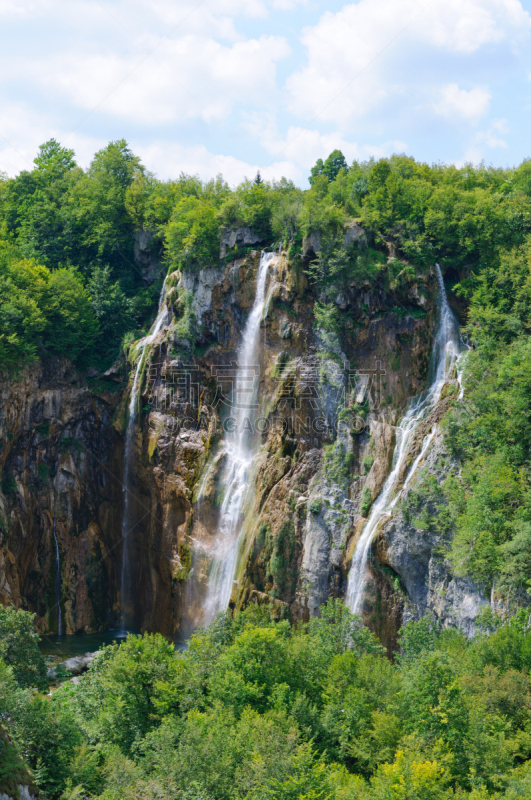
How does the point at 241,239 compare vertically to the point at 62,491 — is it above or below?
above

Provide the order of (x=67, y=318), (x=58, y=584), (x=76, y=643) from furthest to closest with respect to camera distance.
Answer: (x=67, y=318) → (x=58, y=584) → (x=76, y=643)

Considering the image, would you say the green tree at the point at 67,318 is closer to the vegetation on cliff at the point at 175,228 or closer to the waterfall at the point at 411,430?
the vegetation on cliff at the point at 175,228

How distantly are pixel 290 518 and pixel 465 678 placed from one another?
1628 cm

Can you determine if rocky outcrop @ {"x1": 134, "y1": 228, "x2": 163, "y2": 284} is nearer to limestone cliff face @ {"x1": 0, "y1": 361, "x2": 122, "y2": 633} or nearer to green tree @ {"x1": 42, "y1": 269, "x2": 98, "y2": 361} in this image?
green tree @ {"x1": 42, "y1": 269, "x2": 98, "y2": 361}

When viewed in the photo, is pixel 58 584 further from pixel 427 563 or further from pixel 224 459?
pixel 427 563

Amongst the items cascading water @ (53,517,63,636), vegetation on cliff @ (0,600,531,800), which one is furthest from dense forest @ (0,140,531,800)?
cascading water @ (53,517,63,636)

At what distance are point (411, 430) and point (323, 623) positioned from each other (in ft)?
36.1

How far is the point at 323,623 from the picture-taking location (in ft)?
98.1

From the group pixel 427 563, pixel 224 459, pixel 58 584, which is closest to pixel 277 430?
pixel 224 459

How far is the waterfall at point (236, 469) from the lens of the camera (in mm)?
40688

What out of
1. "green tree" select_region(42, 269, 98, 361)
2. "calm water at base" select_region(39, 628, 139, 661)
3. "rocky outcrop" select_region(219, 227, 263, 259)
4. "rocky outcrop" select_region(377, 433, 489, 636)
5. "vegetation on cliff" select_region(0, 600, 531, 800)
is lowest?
"calm water at base" select_region(39, 628, 139, 661)

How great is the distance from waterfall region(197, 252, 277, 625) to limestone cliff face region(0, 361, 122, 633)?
1051 cm

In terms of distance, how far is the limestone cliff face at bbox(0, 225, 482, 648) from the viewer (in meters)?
36.5

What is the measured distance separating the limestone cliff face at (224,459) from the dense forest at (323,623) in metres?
1.36
